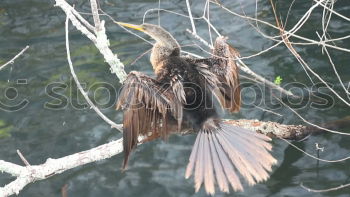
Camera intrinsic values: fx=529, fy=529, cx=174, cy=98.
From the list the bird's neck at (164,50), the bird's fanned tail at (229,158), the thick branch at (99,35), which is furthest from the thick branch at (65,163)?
the bird's neck at (164,50)

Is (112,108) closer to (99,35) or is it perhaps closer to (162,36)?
(162,36)

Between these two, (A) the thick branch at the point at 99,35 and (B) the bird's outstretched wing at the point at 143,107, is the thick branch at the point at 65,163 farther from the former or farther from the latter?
(A) the thick branch at the point at 99,35

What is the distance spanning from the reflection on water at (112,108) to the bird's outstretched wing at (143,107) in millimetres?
1320

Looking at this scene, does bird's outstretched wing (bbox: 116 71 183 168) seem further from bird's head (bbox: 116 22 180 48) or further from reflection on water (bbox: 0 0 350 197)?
reflection on water (bbox: 0 0 350 197)

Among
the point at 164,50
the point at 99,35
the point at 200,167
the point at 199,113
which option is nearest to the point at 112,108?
the point at 164,50

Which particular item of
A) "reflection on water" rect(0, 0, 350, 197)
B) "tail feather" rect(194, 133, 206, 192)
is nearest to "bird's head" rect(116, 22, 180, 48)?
"tail feather" rect(194, 133, 206, 192)

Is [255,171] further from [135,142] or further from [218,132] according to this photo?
[135,142]

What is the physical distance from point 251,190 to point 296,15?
333 centimetres

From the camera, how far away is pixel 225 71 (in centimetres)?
426

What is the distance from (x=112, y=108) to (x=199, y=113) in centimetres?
231

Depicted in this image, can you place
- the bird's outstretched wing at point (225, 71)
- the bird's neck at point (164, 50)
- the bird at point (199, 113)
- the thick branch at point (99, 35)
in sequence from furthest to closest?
the bird's neck at point (164, 50), the bird's outstretched wing at point (225, 71), the thick branch at point (99, 35), the bird at point (199, 113)

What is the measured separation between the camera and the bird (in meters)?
3.75

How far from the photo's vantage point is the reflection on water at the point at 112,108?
5199mm

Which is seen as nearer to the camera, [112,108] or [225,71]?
[225,71]
